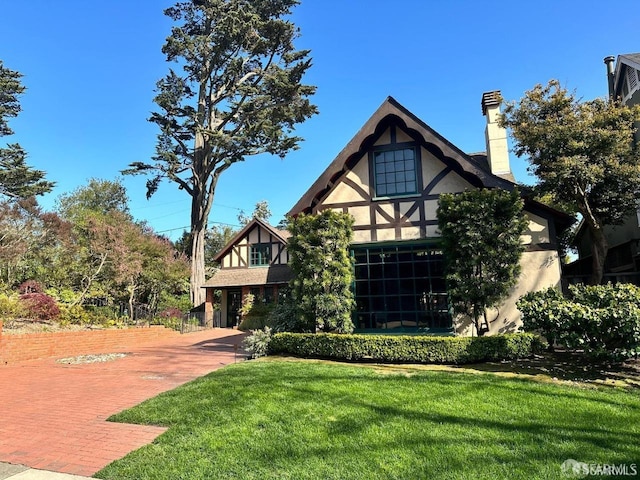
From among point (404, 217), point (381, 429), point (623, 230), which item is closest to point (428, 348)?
point (404, 217)

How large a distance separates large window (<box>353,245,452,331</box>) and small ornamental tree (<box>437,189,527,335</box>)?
1205 millimetres

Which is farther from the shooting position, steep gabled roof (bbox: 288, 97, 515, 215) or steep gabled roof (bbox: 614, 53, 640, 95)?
steep gabled roof (bbox: 614, 53, 640, 95)

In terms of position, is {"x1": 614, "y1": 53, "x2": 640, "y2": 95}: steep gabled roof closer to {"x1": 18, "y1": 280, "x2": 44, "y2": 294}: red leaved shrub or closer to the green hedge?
the green hedge

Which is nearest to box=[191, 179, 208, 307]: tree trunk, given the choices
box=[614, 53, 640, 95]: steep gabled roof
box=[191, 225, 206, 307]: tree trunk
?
box=[191, 225, 206, 307]: tree trunk

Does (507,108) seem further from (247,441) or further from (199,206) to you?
(199,206)

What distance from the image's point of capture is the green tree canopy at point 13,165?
88.4 ft

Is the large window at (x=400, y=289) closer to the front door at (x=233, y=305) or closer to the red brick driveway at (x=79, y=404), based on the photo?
the red brick driveway at (x=79, y=404)

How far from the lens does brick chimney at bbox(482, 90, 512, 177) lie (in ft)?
42.5

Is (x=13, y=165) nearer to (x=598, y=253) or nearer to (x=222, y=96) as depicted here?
(x=222, y=96)

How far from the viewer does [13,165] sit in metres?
27.2

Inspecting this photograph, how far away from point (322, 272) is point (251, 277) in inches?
662

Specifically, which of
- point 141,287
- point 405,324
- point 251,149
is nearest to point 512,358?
point 405,324

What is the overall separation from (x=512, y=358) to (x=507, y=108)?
280 inches

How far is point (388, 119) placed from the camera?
12.0 m
